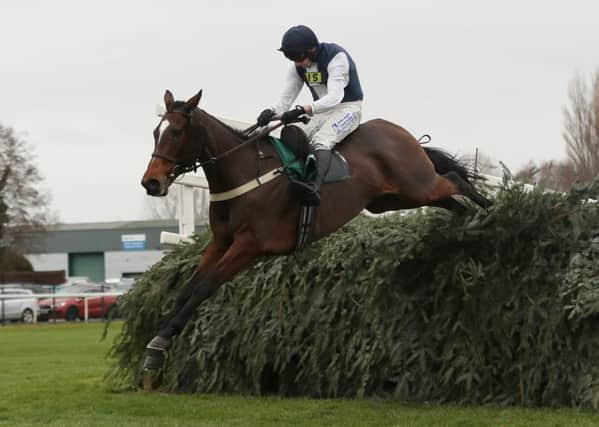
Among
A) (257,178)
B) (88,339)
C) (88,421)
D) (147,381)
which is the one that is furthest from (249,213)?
(88,339)

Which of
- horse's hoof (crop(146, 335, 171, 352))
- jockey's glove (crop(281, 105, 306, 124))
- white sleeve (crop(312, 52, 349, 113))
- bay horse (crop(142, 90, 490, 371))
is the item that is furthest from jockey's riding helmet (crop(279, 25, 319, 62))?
horse's hoof (crop(146, 335, 171, 352))

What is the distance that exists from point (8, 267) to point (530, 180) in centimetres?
4936

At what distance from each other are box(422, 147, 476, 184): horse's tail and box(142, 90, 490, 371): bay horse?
765 mm

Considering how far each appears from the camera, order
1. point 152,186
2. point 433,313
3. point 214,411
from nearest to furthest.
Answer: point 152,186 → point 214,411 → point 433,313

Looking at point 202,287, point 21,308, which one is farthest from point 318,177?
point 21,308

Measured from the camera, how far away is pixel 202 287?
8102 mm

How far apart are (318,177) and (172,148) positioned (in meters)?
1.25

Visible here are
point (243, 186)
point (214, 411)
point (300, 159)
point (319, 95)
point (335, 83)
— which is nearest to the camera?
point (243, 186)

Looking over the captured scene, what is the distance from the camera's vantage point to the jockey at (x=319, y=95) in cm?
862

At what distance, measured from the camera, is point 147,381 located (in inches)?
454

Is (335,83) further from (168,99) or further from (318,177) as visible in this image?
(168,99)

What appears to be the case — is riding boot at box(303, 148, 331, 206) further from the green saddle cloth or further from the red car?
the red car

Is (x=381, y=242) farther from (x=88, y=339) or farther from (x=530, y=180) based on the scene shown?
(x=88, y=339)

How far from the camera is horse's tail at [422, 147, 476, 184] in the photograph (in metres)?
10.2
